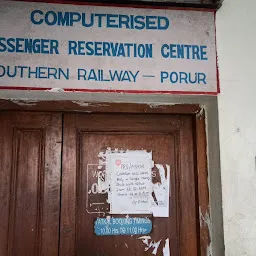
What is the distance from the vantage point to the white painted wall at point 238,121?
1970 millimetres

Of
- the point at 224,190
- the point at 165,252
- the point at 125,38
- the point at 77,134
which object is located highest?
the point at 125,38

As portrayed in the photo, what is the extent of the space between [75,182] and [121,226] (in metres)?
0.35

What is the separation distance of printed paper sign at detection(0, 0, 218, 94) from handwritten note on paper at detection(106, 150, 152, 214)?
39cm

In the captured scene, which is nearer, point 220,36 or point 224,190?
point 224,190

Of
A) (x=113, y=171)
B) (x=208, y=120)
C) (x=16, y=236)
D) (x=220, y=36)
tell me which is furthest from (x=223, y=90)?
(x=16, y=236)

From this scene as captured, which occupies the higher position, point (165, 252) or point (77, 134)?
point (77, 134)

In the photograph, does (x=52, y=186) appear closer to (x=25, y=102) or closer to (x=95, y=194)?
(x=95, y=194)

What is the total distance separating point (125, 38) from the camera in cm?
207

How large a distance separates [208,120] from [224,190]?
0.40 m

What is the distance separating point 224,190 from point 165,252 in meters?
0.47

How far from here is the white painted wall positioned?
1.97 metres

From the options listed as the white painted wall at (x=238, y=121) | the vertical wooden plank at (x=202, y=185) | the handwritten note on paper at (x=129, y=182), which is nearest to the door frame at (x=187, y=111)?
the vertical wooden plank at (x=202, y=185)

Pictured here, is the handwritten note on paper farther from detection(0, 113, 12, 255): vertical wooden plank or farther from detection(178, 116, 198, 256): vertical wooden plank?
detection(0, 113, 12, 255): vertical wooden plank

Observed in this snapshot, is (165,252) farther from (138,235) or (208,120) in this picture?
(208,120)
